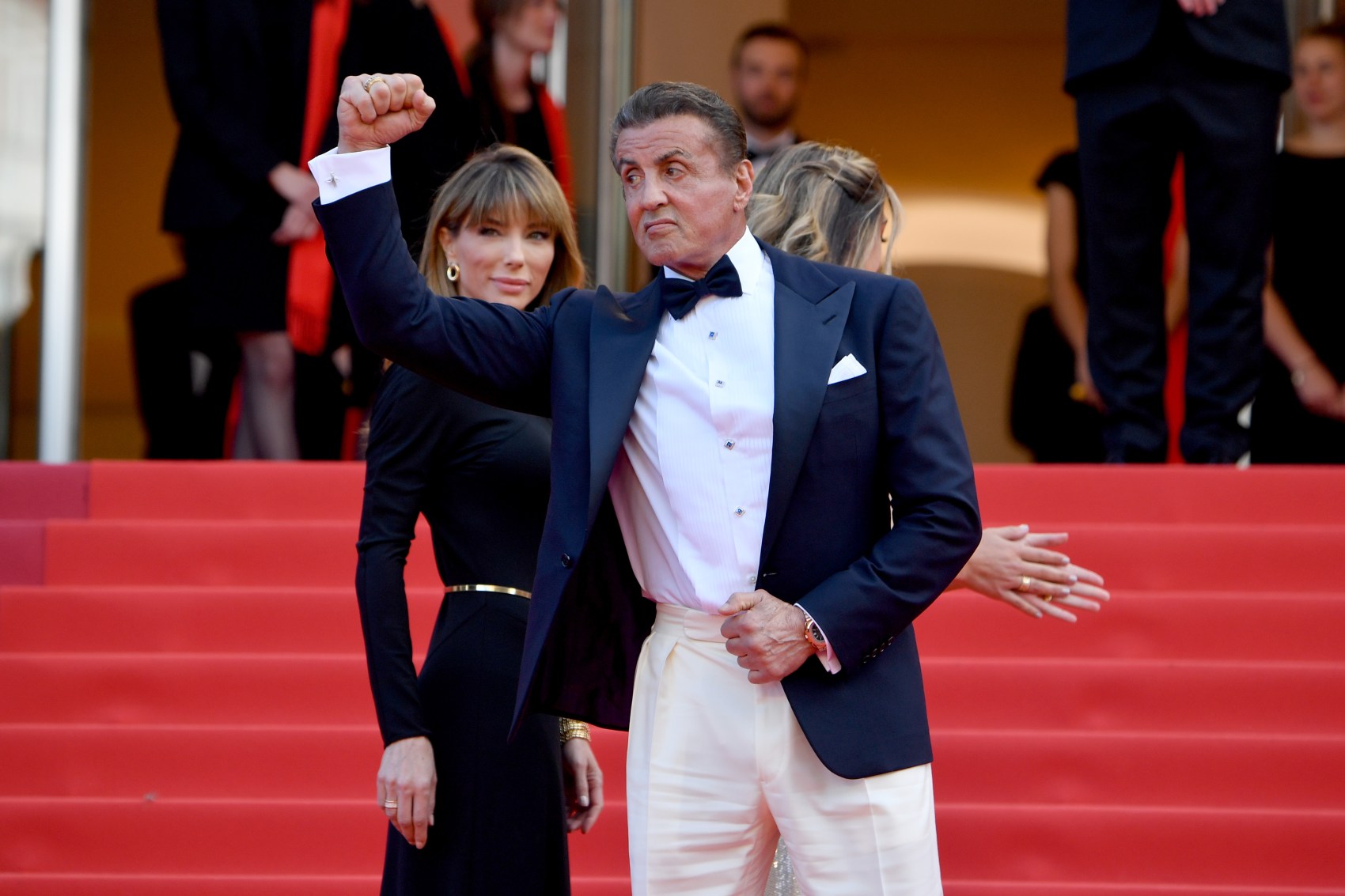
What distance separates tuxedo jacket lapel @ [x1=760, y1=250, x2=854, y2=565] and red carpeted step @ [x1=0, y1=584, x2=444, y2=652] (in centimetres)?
215

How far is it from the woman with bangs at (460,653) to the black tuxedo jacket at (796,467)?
0.28m

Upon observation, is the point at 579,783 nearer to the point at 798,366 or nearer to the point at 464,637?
the point at 464,637

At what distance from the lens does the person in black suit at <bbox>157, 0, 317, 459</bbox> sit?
5.55 meters

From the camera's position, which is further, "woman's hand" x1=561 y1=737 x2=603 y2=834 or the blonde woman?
the blonde woman

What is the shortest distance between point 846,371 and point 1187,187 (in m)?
2.82

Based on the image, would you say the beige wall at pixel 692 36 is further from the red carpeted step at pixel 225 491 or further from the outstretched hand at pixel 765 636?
the outstretched hand at pixel 765 636

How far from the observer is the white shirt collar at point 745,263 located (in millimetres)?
2240

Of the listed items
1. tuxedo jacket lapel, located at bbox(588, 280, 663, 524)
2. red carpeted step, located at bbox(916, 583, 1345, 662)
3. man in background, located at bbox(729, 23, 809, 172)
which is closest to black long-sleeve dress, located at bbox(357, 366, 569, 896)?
tuxedo jacket lapel, located at bbox(588, 280, 663, 524)

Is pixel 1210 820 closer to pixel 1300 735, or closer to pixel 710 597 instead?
pixel 1300 735

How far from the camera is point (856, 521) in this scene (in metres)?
2.14

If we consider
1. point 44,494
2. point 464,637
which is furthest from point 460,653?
point 44,494

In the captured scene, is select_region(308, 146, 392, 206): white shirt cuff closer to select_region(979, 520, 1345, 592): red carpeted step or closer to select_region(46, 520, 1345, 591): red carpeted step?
select_region(46, 520, 1345, 591): red carpeted step

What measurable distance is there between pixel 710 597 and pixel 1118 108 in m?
2.93

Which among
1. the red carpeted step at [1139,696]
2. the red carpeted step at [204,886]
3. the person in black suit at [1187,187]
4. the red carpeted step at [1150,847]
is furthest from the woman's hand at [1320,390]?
the red carpeted step at [204,886]
